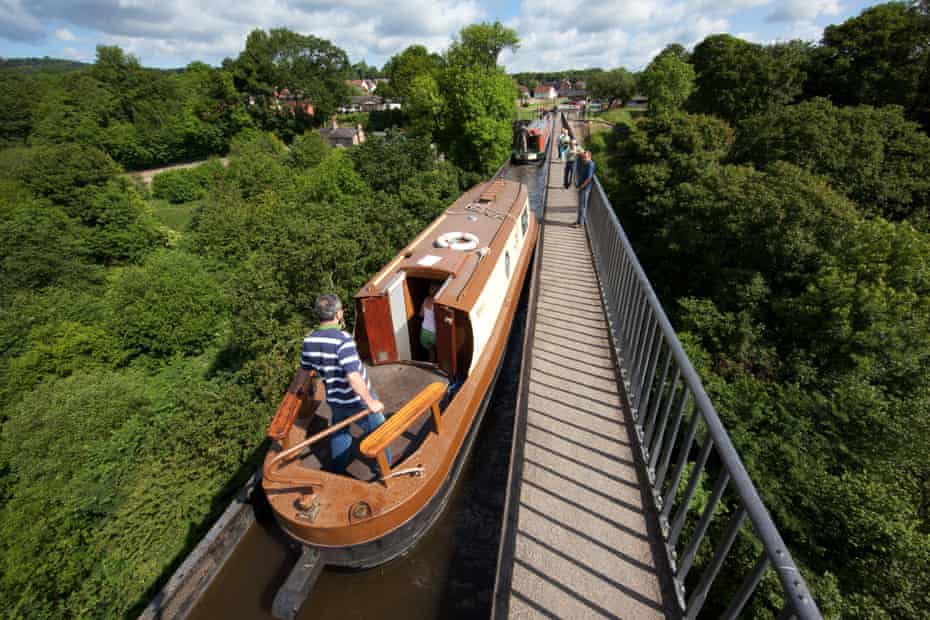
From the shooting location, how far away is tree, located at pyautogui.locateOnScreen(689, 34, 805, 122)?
28.7 meters

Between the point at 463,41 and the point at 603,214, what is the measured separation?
143 feet

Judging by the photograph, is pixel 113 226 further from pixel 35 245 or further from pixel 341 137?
pixel 341 137

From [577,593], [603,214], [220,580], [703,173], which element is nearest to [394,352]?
[220,580]

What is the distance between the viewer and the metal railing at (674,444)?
5.95 ft

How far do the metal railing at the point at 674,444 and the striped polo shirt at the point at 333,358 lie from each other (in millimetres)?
2632

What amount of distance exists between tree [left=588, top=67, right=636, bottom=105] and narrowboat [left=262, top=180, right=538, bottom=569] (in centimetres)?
7488

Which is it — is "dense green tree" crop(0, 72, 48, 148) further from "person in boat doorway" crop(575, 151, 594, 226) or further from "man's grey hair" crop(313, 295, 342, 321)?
"man's grey hair" crop(313, 295, 342, 321)

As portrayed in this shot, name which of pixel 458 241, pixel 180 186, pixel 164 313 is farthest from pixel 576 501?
pixel 180 186

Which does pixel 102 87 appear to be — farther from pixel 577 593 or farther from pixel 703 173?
pixel 577 593

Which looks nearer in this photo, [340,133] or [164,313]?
[164,313]

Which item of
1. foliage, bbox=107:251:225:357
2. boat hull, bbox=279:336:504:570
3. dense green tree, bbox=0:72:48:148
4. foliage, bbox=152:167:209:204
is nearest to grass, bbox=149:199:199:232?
foliage, bbox=152:167:209:204

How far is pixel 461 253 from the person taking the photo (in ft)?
21.0

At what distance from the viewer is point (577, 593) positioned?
9.51ft

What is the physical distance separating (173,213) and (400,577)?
125 ft
